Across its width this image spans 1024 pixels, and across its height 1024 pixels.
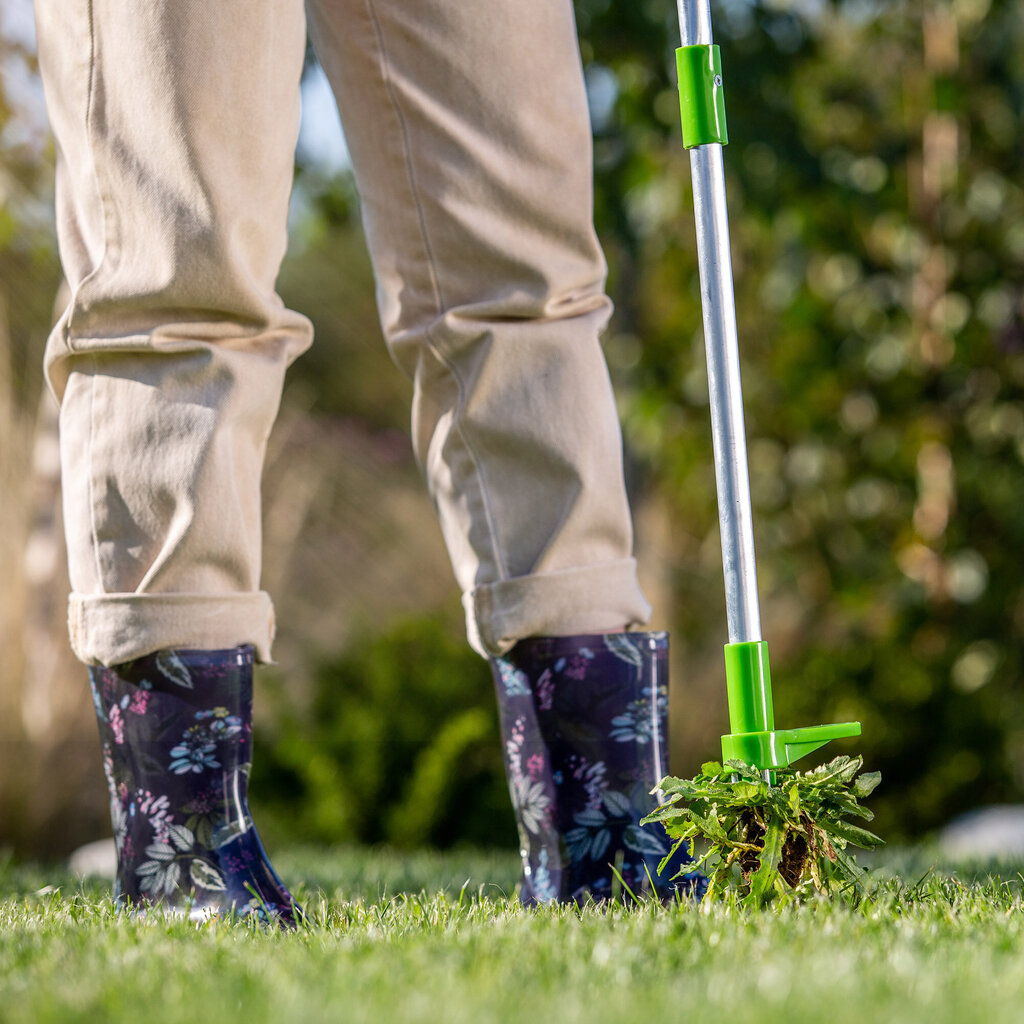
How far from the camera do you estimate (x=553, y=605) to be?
3.73 feet

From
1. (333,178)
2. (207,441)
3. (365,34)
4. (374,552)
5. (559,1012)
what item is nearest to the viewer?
(559,1012)

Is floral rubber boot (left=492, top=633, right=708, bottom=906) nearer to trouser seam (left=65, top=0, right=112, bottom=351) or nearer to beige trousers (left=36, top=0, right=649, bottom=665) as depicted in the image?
beige trousers (left=36, top=0, right=649, bottom=665)

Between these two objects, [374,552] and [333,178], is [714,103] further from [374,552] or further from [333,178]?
[374,552]

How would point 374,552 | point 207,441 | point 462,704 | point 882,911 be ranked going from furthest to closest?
point 374,552 < point 462,704 < point 207,441 < point 882,911

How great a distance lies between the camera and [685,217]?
13.8ft

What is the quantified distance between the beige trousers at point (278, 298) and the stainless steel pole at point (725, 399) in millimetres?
151

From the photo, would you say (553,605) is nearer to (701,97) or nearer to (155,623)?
(155,623)

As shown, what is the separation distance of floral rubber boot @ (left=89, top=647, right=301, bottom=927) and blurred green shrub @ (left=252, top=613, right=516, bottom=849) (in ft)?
6.49

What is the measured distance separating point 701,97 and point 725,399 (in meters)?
0.27

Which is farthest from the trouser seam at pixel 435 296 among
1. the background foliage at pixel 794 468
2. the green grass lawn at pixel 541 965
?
the background foliage at pixel 794 468

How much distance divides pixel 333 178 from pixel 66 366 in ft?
9.00

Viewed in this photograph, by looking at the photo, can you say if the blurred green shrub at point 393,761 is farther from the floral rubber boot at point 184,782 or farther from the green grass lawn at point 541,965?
the green grass lawn at point 541,965

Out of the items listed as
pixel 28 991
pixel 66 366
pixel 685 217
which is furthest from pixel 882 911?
pixel 685 217

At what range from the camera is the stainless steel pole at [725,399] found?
1.04 metres
